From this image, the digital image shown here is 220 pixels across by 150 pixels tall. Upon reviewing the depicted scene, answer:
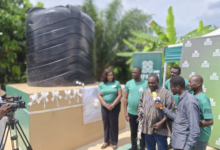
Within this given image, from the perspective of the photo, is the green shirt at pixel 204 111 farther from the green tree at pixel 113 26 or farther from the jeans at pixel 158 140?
the green tree at pixel 113 26

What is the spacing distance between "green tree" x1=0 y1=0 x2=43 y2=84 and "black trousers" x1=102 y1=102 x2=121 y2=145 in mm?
5280

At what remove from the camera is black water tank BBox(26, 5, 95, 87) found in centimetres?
343

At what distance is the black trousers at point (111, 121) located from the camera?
2.97m

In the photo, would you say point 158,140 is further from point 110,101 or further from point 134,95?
point 110,101

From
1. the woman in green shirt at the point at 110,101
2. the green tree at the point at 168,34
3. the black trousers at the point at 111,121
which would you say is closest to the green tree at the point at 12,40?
the woman in green shirt at the point at 110,101

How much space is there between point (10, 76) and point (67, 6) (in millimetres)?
5569

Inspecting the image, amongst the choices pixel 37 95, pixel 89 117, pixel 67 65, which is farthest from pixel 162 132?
pixel 67 65

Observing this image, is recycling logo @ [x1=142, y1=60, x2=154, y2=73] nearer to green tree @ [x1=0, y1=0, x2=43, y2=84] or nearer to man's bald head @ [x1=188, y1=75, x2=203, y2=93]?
man's bald head @ [x1=188, y1=75, x2=203, y2=93]

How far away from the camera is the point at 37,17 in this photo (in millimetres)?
3488

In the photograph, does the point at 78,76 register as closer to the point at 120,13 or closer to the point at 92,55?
the point at 92,55

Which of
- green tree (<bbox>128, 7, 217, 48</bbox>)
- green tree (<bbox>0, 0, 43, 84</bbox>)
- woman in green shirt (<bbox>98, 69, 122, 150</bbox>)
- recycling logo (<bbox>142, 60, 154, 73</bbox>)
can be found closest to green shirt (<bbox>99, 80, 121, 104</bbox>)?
woman in green shirt (<bbox>98, 69, 122, 150</bbox>)

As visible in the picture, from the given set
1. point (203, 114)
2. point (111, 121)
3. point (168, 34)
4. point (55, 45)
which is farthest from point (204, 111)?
point (168, 34)

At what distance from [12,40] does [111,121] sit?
5642 millimetres

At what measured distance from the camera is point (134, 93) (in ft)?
8.53
